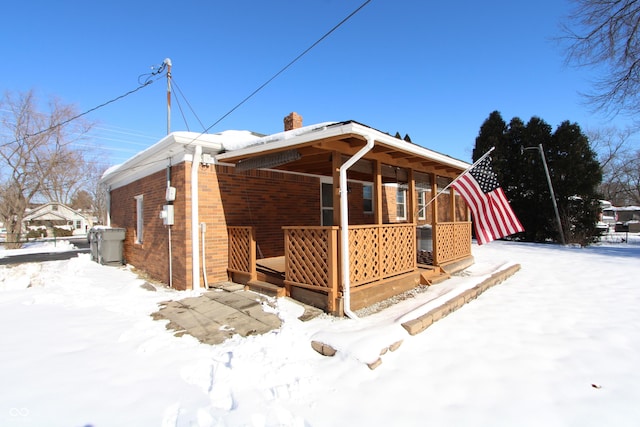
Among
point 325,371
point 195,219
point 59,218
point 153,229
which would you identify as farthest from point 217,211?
point 59,218

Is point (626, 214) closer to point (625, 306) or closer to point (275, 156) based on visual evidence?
point (625, 306)

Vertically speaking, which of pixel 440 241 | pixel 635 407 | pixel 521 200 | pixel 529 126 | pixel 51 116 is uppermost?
pixel 51 116

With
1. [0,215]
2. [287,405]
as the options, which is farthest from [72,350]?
[0,215]

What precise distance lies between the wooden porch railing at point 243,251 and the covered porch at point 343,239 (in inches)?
0.8

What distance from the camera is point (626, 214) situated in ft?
133

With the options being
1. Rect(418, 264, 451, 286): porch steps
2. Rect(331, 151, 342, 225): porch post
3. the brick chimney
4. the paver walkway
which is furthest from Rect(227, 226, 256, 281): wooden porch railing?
Rect(418, 264, 451, 286): porch steps

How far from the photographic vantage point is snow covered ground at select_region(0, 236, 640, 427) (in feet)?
8.67

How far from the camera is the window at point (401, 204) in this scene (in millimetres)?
12705

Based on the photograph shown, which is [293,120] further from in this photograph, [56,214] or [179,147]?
[56,214]

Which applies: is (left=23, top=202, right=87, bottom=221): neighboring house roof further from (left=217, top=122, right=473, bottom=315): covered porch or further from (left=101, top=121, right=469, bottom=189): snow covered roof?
(left=217, top=122, right=473, bottom=315): covered porch

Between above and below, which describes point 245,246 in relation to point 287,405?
above

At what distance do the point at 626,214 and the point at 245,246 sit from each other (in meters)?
53.1

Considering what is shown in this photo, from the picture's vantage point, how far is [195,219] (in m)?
6.28

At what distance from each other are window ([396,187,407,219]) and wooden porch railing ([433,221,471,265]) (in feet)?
12.3
